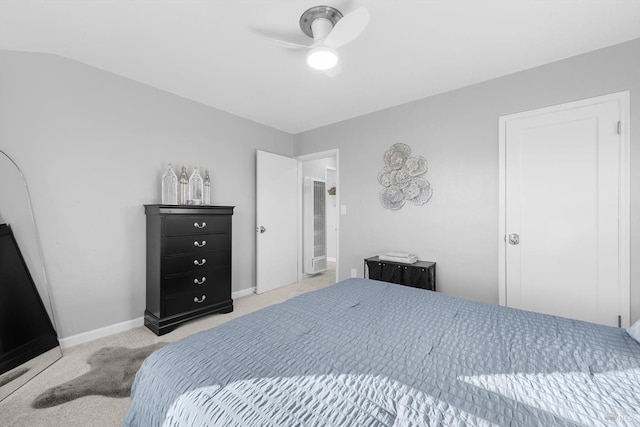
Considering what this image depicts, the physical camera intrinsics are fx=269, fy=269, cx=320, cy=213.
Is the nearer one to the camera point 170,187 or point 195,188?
point 170,187

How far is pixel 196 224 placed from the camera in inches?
110

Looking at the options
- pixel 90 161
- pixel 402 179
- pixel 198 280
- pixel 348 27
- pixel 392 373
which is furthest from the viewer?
pixel 402 179

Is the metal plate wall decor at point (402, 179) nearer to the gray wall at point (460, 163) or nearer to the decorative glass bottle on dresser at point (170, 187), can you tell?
the gray wall at point (460, 163)

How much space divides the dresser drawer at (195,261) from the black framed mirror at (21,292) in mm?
896

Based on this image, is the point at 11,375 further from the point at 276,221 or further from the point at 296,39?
the point at 296,39

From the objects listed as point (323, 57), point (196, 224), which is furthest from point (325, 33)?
point (196, 224)

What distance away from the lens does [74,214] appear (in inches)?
93.4

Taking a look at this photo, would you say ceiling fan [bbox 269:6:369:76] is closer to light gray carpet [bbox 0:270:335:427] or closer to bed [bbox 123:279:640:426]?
bed [bbox 123:279:640:426]

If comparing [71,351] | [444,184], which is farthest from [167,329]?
[444,184]

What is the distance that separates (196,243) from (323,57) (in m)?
2.14

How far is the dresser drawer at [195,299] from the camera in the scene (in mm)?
2621

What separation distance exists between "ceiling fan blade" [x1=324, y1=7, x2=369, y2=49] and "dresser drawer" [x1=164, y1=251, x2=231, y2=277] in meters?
2.31

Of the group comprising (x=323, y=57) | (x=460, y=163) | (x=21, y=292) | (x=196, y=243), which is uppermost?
(x=323, y=57)

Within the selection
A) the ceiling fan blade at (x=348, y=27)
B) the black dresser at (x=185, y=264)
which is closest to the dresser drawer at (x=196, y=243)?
the black dresser at (x=185, y=264)
